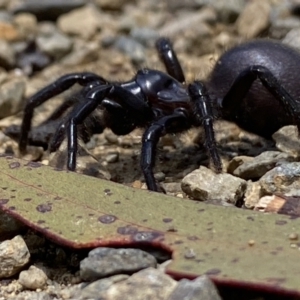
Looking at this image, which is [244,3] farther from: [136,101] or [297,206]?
[297,206]

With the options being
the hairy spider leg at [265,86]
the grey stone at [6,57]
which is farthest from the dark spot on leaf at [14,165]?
the grey stone at [6,57]

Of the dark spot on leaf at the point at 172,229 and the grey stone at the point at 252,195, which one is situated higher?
the dark spot on leaf at the point at 172,229

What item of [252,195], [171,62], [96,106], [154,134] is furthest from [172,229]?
[171,62]

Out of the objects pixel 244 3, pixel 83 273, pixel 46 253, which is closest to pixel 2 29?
pixel 244 3

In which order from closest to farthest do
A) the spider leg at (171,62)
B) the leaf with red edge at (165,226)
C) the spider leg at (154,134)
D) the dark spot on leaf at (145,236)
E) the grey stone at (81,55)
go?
the leaf with red edge at (165,226), the dark spot on leaf at (145,236), the spider leg at (154,134), the spider leg at (171,62), the grey stone at (81,55)

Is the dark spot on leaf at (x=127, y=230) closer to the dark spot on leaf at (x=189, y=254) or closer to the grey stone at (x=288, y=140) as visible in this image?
the dark spot on leaf at (x=189, y=254)

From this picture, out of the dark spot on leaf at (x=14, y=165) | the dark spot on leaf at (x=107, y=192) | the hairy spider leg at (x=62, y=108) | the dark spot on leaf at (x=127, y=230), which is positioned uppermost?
the dark spot on leaf at (x=127, y=230)
